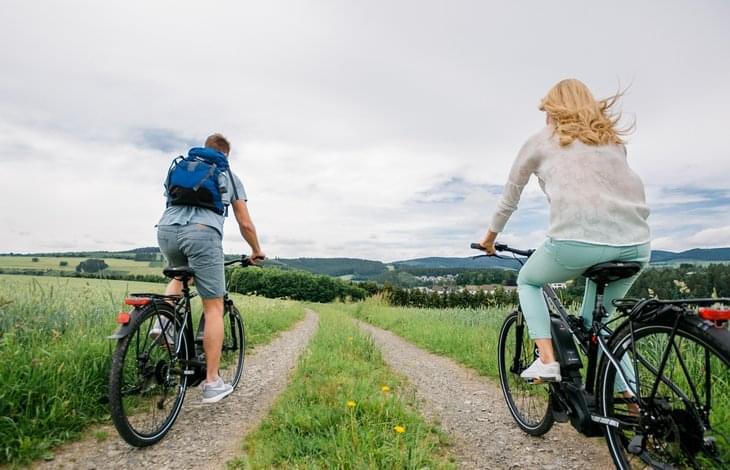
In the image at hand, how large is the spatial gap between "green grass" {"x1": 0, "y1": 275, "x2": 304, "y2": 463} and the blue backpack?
1.68m

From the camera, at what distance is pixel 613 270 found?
2551mm

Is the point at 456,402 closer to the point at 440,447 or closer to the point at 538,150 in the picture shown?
the point at 440,447

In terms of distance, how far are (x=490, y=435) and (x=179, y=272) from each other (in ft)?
10.1

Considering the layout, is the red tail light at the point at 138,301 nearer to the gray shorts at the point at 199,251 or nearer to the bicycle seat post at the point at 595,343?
the gray shorts at the point at 199,251

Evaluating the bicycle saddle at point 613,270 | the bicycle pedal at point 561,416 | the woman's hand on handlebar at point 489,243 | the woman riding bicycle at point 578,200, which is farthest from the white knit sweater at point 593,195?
the bicycle pedal at point 561,416

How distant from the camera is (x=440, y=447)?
10.5ft

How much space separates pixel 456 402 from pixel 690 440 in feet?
8.79

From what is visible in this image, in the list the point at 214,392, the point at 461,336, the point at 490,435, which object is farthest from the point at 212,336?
the point at 461,336

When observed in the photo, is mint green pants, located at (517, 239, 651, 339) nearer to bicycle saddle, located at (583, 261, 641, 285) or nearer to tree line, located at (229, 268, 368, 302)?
bicycle saddle, located at (583, 261, 641, 285)

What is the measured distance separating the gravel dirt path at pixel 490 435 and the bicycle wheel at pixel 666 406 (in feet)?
2.10

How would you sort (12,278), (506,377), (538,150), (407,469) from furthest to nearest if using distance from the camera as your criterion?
(12,278) → (506,377) → (538,150) → (407,469)

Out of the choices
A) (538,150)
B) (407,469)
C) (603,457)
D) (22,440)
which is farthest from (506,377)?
(22,440)

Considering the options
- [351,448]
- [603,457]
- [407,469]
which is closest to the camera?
[407,469]

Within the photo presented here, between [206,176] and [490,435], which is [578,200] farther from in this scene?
[206,176]
